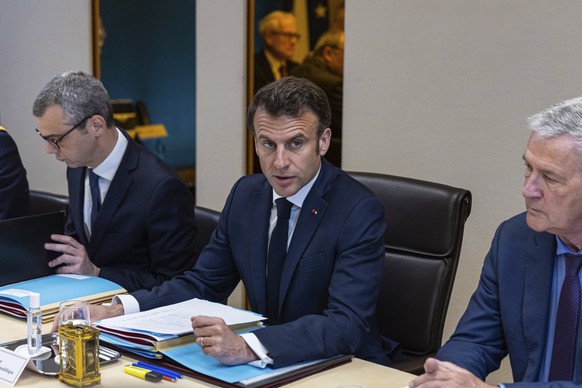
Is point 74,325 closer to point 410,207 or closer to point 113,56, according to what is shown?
point 410,207

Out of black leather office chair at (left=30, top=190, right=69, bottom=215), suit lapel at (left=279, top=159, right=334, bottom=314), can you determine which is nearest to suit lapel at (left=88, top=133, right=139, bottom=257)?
black leather office chair at (left=30, top=190, right=69, bottom=215)

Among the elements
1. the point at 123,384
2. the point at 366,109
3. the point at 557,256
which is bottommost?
the point at 123,384

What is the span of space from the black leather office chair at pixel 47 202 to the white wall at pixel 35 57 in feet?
4.91

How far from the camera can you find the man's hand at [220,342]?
1997 millimetres

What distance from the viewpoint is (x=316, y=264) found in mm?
2461

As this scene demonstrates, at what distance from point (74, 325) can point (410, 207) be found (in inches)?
44.9

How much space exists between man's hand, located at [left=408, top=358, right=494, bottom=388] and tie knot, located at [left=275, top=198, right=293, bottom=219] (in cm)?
76

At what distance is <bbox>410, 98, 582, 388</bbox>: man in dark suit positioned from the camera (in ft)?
6.47

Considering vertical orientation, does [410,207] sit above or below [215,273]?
above

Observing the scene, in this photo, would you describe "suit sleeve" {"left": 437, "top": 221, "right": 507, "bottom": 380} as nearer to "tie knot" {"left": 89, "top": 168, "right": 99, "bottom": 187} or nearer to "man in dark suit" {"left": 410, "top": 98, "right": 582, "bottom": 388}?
"man in dark suit" {"left": 410, "top": 98, "right": 582, "bottom": 388}

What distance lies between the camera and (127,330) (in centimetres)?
213

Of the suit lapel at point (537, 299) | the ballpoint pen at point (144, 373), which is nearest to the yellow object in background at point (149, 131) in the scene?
the ballpoint pen at point (144, 373)

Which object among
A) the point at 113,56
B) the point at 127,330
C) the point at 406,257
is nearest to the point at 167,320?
the point at 127,330

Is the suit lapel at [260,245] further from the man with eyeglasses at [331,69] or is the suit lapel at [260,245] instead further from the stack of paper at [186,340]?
the man with eyeglasses at [331,69]
